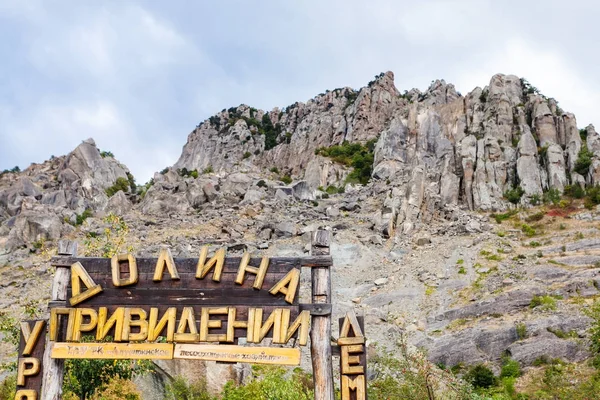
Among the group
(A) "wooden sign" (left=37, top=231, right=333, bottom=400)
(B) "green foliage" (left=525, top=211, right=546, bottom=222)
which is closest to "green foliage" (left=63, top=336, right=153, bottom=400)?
(A) "wooden sign" (left=37, top=231, right=333, bottom=400)

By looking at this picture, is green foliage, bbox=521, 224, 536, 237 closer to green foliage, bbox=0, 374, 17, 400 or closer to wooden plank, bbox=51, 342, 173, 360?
green foliage, bbox=0, 374, 17, 400

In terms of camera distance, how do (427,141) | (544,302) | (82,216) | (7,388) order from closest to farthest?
1. (7,388)
2. (544,302)
3. (82,216)
4. (427,141)

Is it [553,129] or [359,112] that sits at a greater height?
[359,112]

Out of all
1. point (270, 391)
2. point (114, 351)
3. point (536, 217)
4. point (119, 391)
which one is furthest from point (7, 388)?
point (536, 217)

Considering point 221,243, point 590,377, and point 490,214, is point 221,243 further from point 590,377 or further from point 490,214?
point 590,377

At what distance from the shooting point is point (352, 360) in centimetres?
668

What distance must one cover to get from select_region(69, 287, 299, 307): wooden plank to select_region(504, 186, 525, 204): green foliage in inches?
1639

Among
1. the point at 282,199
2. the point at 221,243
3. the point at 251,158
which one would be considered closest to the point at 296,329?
the point at 221,243

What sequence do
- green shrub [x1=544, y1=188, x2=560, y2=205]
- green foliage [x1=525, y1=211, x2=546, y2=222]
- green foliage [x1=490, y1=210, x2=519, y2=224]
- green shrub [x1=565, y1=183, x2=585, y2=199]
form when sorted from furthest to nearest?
1. green shrub [x1=544, y1=188, x2=560, y2=205]
2. green shrub [x1=565, y1=183, x2=585, y2=199]
3. green foliage [x1=490, y1=210, x2=519, y2=224]
4. green foliage [x1=525, y1=211, x2=546, y2=222]

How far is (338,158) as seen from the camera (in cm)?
6825

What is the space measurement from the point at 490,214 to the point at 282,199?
19207 millimetres

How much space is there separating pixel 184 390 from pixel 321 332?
9.33m

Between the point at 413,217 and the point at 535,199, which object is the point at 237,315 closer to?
the point at 413,217

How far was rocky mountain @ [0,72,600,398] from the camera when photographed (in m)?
22.4
